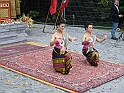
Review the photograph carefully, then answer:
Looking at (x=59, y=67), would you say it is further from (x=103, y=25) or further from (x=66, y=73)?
(x=103, y=25)

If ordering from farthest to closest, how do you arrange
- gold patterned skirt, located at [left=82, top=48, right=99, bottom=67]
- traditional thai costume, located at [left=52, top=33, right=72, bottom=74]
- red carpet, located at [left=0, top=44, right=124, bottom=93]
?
gold patterned skirt, located at [left=82, top=48, right=99, bottom=67] → traditional thai costume, located at [left=52, top=33, right=72, bottom=74] → red carpet, located at [left=0, top=44, right=124, bottom=93]

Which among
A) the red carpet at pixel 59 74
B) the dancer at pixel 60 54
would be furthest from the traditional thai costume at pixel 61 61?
the red carpet at pixel 59 74

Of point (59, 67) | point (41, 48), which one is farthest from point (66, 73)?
point (41, 48)

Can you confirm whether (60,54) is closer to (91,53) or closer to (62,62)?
(62,62)

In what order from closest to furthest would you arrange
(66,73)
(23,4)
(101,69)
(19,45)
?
(66,73) → (101,69) → (19,45) → (23,4)

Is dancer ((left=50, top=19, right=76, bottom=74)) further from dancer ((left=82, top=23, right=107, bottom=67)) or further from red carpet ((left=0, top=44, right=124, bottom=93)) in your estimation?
dancer ((left=82, top=23, right=107, bottom=67))

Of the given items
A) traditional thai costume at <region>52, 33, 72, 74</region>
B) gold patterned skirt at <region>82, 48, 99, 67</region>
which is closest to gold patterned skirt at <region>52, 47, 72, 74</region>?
traditional thai costume at <region>52, 33, 72, 74</region>

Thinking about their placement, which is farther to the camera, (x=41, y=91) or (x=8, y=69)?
(x=8, y=69)

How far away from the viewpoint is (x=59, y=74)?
5.80 meters

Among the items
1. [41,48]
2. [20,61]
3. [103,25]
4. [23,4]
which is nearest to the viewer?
[20,61]

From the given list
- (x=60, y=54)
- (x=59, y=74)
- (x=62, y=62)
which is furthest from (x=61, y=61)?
(x=59, y=74)

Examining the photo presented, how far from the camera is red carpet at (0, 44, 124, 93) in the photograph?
17.3 ft

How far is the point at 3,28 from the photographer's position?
9.08 m

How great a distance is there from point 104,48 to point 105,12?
596 cm
